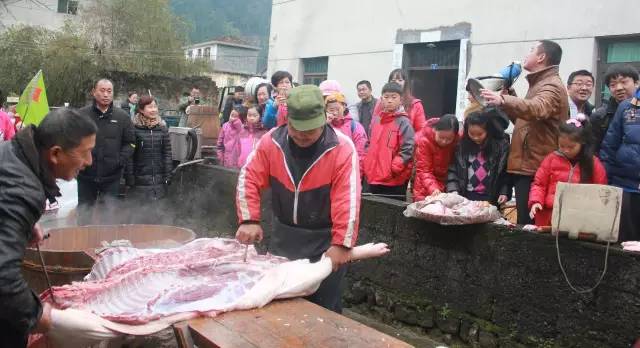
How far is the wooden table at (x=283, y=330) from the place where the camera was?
2.58 m

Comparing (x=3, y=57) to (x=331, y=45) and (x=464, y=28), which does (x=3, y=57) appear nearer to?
(x=331, y=45)

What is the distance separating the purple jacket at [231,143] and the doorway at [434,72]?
5.34 m

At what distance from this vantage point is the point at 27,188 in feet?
7.45

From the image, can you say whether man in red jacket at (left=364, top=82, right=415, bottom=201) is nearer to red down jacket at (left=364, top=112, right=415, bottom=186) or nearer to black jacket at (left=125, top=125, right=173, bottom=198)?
red down jacket at (left=364, top=112, right=415, bottom=186)

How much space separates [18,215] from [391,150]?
4491 mm

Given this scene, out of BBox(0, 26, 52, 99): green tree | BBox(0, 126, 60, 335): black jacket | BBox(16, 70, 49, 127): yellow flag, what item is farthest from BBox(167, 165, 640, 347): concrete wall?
BBox(0, 26, 52, 99): green tree

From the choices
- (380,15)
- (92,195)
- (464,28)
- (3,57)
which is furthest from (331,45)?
(3,57)

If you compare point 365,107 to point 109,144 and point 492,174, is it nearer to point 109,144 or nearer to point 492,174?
point 492,174

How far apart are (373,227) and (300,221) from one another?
2.18 meters

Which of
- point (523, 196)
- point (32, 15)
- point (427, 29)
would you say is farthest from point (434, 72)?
point (32, 15)

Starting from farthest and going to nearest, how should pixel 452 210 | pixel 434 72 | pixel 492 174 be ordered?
pixel 434 72, pixel 492 174, pixel 452 210

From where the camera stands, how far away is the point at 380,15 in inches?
509

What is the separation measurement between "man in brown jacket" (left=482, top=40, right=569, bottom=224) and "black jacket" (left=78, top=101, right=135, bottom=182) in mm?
4590

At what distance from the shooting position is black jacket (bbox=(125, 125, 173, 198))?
7.43 metres
